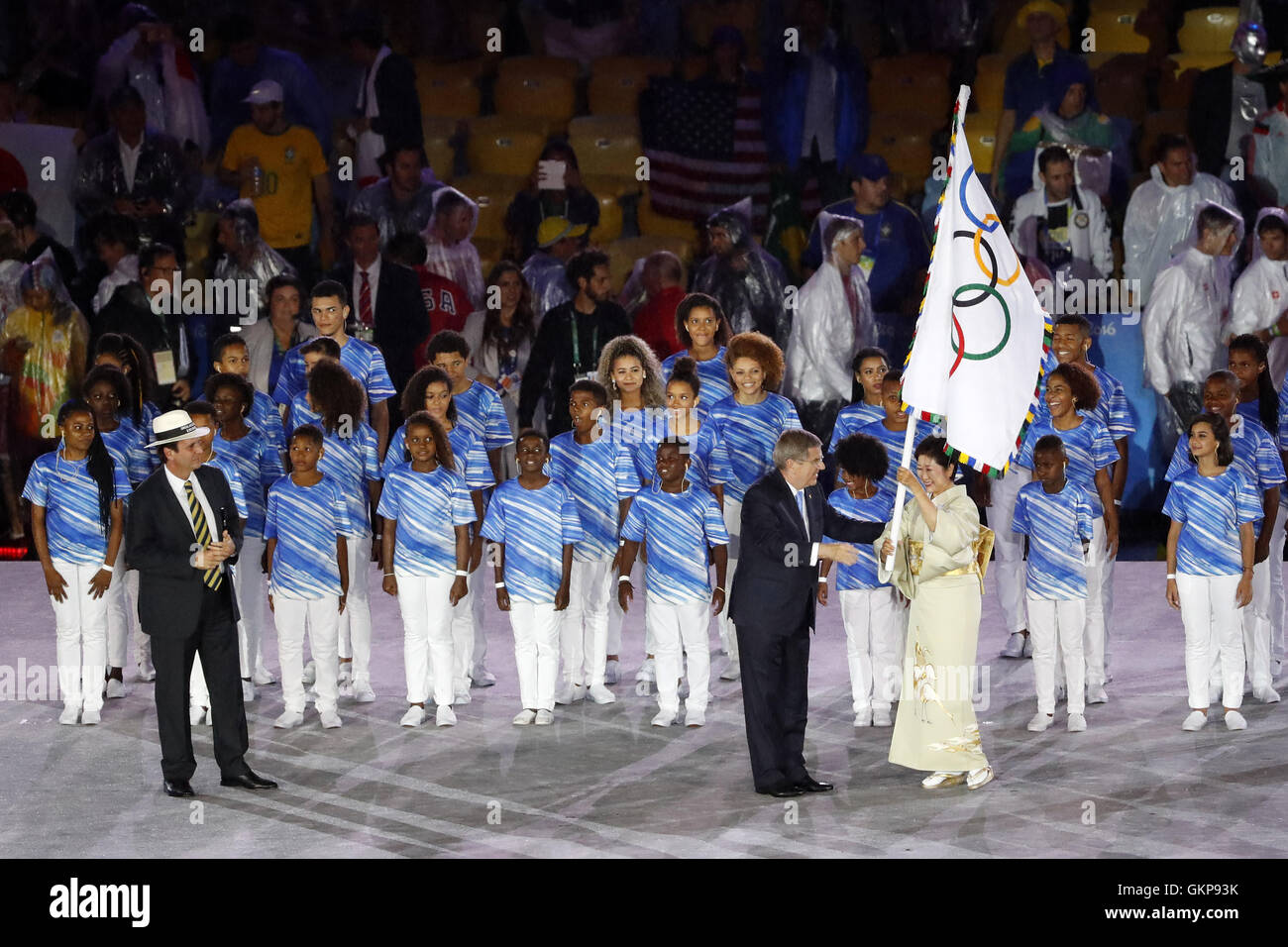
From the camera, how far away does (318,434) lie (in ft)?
30.0

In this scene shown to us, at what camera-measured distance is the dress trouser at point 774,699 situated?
7.94 metres

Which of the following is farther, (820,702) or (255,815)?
(820,702)

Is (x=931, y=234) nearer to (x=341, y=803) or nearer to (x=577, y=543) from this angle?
(x=577, y=543)

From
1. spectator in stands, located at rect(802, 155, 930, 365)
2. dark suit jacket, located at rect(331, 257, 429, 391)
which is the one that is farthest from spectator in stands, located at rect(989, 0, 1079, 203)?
dark suit jacket, located at rect(331, 257, 429, 391)

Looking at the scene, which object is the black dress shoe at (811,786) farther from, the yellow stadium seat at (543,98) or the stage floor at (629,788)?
the yellow stadium seat at (543,98)

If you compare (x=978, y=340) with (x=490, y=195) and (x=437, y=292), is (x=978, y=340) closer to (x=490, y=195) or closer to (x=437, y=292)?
(x=437, y=292)

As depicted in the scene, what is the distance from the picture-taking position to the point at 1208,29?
49.3 ft

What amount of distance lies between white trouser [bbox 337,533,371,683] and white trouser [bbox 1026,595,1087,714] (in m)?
3.21

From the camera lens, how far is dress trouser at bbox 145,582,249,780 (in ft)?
26.1

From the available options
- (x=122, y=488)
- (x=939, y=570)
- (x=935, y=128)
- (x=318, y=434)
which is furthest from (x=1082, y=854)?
(x=935, y=128)

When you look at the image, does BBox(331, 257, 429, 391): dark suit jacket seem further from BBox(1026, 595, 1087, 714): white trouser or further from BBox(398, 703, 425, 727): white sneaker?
BBox(1026, 595, 1087, 714): white trouser

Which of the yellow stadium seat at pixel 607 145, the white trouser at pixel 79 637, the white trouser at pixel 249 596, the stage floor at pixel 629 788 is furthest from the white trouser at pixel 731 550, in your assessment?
the yellow stadium seat at pixel 607 145

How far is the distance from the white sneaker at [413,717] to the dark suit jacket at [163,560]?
1.50m
